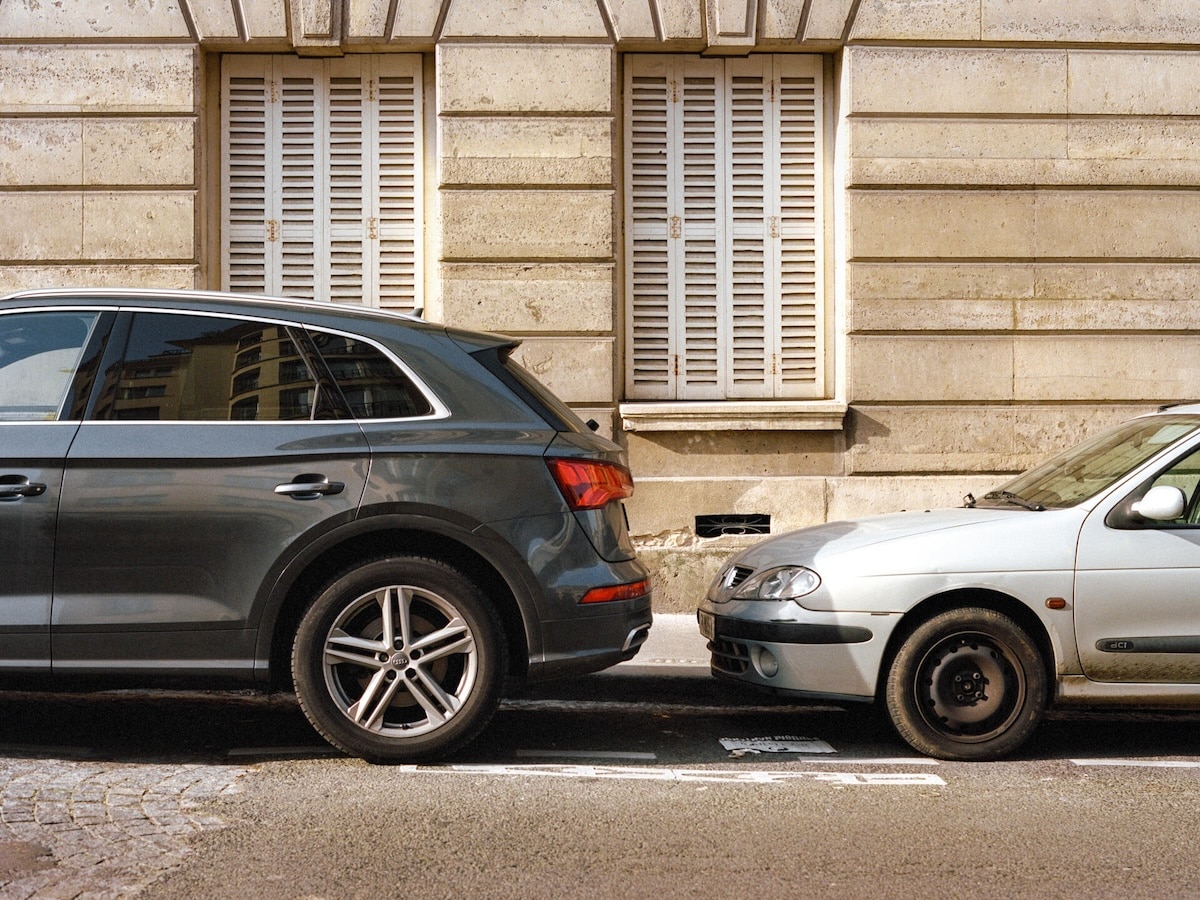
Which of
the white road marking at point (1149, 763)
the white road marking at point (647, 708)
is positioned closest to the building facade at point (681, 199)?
the white road marking at point (647, 708)

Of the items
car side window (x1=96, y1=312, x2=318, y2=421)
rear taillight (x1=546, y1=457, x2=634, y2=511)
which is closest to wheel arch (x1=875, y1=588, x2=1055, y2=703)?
rear taillight (x1=546, y1=457, x2=634, y2=511)

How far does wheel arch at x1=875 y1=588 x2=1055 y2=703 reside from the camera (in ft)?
17.5

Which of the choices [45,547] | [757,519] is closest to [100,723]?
[45,547]

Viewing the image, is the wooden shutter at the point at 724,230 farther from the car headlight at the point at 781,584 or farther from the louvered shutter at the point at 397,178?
the car headlight at the point at 781,584

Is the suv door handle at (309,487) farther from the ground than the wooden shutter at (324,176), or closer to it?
closer to it

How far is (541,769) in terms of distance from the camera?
16.7ft

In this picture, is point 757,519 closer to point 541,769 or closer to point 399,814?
point 541,769

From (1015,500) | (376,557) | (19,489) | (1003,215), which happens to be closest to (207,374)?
(19,489)

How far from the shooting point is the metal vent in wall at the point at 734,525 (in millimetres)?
9734

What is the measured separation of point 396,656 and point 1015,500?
2.96 metres

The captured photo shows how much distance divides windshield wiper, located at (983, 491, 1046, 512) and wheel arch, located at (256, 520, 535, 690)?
2323mm

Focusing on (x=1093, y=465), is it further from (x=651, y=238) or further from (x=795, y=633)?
(x=651, y=238)

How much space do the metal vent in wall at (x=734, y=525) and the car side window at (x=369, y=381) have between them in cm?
489

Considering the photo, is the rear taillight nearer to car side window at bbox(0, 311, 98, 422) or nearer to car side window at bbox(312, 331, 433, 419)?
car side window at bbox(312, 331, 433, 419)
